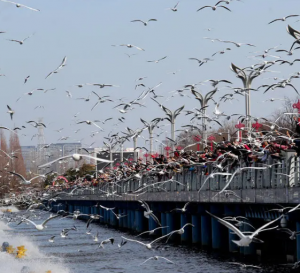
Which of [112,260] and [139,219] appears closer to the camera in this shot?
→ [112,260]

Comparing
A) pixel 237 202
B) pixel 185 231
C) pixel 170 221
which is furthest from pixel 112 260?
pixel 170 221

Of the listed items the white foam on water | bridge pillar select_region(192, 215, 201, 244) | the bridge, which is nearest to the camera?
the bridge

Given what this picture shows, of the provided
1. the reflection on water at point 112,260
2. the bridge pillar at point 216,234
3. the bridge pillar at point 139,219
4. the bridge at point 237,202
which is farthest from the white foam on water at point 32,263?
the bridge pillar at point 139,219

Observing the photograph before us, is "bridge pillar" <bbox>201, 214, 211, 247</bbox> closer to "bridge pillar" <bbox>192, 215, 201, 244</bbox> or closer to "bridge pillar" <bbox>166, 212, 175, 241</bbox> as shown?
"bridge pillar" <bbox>192, 215, 201, 244</bbox>

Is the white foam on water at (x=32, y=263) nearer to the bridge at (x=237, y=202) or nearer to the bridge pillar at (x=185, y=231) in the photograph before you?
the bridge at (x=237, y=202)

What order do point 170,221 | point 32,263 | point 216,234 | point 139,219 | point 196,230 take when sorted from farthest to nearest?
1. point 139,219
2. point 170,221
3. point 196,230
4. point 216,234
5. point 32,263

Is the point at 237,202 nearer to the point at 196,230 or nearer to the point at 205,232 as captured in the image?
the point at 205,232

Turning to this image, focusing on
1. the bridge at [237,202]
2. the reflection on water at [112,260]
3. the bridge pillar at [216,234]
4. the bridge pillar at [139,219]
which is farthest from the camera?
the bridge pillar at [139,219]

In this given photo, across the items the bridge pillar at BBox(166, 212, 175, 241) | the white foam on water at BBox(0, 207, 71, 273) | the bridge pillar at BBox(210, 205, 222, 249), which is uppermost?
the bridge pillar at BBox(166, 212, 175, 241)

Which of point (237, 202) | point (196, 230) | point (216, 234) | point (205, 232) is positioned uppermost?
point (237, 202)

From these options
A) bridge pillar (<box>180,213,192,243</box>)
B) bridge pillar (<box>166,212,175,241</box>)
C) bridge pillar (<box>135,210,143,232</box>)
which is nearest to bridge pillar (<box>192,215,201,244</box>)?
bridge pillar (<box>180,213,192,243</box>)

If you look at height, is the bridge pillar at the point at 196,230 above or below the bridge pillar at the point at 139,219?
below

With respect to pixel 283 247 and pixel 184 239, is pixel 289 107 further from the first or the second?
pixel 283 247

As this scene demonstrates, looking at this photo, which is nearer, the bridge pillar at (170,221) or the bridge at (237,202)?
the bridge at (237,202)
